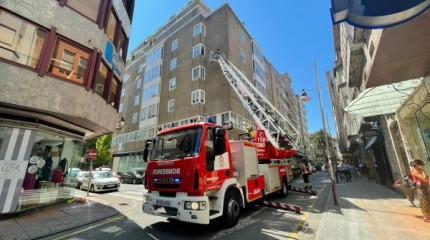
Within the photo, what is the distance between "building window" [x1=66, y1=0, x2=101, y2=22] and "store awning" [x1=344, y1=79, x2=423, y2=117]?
13.1m

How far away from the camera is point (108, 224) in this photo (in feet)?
22.8

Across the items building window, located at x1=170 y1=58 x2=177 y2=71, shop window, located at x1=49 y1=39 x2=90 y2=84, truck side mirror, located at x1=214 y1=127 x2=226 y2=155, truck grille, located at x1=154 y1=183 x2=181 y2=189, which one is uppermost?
building window, located at x1=170 y1=58 x2=177 y2=71

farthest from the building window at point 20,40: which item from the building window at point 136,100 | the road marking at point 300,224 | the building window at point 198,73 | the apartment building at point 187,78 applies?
the building window at point 136,100

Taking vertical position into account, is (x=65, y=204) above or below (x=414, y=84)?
below

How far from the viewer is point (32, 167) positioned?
28.5ft

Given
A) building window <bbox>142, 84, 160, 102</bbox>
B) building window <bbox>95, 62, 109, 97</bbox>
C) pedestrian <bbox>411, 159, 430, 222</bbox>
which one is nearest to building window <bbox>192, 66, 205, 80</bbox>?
building window <bbox>142, 84, 160, 102</bbox>

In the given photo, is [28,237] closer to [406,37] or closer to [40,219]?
[40,219]

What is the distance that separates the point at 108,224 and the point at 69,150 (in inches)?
247

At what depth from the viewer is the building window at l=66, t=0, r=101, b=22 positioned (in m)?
9.50

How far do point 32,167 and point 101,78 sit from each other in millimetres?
5080

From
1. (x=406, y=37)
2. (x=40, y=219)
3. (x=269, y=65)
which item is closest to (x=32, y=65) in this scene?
(x=40, y=219)

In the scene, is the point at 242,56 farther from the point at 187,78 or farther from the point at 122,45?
the point at 122,45

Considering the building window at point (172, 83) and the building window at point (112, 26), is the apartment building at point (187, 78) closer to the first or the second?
the building window at point (172, 83)

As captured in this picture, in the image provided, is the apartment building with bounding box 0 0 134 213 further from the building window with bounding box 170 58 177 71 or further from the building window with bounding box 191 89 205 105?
the building window with bounding box 170 58 177 71
